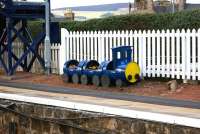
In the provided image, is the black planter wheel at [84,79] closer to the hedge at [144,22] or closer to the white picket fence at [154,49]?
the white picket fence at [154,49]

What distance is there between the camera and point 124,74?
15.8 metres

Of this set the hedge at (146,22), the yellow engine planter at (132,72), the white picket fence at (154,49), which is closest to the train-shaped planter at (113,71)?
the yellow engine planter at (132,72)

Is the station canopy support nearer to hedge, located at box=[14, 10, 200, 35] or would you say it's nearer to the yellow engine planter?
hedge, located at box=[14, 10, 200, 35]

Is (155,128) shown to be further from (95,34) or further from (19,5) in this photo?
(19,5)

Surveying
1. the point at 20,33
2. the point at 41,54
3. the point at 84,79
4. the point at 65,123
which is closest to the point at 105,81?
the point at 84,79

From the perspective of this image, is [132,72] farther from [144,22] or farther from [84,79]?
[144,22]

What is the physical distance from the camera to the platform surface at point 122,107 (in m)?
9.96

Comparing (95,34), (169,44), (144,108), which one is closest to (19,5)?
(95,34)

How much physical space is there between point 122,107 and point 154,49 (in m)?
5.07

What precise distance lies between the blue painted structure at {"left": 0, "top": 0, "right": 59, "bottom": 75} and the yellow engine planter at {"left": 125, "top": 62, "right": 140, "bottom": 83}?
6.03 m

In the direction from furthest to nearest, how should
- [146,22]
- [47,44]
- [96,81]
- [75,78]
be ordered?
[47,44] → [146,22] → [75,78] → [96,81]

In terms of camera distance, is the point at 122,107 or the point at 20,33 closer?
the point at 122,107

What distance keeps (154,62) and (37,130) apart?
17.8 ft

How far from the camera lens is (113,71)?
16109mm
